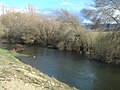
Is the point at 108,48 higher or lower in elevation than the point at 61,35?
lower

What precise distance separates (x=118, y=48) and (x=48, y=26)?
1302 inches

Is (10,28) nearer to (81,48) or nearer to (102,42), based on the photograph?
(81,48)

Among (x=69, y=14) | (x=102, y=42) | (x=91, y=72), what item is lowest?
(x=91, y=72)

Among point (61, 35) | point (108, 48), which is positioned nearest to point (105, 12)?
point (108, 48)

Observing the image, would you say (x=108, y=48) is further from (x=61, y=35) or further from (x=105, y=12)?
(x=61, y=35)

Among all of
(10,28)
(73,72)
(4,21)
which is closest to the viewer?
(73,72)

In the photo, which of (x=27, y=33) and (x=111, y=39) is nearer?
(x=111, y=39)

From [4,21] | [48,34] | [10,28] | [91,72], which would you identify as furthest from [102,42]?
[4,21]

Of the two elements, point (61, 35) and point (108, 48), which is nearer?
point (108, 48)

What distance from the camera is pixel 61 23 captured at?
63.2m

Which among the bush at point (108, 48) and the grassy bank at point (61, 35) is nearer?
the bush at point (108, 48)

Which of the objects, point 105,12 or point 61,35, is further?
point 61,35

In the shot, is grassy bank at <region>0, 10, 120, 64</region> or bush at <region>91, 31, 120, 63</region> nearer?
bush at <region>91, 31, 120, 63</region>

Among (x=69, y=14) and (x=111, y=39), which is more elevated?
(x=69, y=14)
